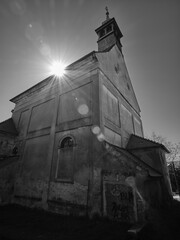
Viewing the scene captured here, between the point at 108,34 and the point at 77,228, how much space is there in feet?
55.2

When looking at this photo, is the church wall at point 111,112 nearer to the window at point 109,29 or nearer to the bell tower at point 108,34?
the bell tower at point 108,34

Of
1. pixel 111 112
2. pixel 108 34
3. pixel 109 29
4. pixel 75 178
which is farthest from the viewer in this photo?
pixel 109 29

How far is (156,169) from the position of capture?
30.0ft

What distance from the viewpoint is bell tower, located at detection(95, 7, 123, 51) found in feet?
47.6

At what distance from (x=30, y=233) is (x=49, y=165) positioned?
12.7ft

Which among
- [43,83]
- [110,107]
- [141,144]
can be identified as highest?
[43,83]

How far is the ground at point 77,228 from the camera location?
4.62m

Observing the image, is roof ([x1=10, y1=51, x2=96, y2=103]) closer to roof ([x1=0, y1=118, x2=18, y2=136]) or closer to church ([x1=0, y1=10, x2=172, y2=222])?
church ([x1=0, y1=10, x2=172, y2=222])

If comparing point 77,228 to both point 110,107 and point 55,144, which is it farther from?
point 110,107

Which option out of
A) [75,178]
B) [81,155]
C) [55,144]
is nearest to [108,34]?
[55,144]

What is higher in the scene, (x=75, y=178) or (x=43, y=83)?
(x=43, y=83)

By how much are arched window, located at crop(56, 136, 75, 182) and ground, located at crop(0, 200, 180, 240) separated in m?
1.94

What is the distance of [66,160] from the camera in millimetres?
8148

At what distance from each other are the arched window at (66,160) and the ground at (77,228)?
194cm
